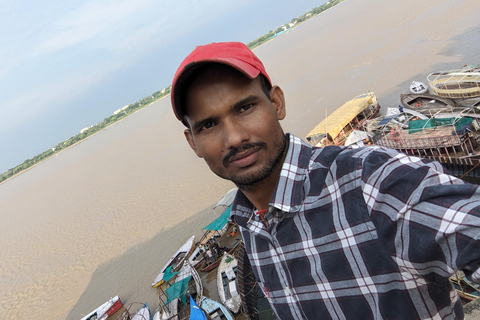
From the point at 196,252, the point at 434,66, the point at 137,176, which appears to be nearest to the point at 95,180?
the point at 137,176

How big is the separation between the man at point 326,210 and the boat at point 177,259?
1275cm

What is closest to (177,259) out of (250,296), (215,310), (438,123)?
(215,310)

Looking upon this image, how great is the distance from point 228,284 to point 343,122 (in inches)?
421

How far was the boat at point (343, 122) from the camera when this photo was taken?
51.4 ft

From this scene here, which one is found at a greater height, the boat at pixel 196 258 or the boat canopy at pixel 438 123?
the boat canopy at pixel 438 123

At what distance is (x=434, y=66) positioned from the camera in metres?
20.0

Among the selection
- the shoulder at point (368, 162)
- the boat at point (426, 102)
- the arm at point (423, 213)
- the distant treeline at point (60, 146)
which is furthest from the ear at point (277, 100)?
the distant treeline at point (60, 146)

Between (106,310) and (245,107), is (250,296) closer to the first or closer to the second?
(106,310)

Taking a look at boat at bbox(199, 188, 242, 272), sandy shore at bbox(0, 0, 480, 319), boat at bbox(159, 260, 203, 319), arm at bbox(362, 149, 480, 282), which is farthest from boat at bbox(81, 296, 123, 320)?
Answer: arm at bbox(362, 149, 480, 282)

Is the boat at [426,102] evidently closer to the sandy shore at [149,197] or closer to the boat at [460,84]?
the boat at [460,84]

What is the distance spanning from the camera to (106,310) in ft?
41.7

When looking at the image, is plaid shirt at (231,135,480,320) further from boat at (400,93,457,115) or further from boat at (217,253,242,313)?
boat at (400,93,457,115)

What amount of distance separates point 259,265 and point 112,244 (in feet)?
63.2

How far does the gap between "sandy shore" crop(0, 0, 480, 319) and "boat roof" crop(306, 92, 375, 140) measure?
2.61 m
